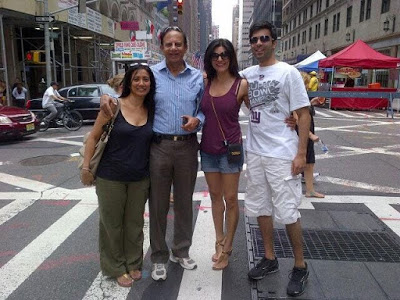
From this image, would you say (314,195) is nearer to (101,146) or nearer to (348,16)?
Result: (101,146)

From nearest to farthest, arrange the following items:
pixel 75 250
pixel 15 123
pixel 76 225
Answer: pixel 75 250 < pixel 76 225 < pixel 15 123

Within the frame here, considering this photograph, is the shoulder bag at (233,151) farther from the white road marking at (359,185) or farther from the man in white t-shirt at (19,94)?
the man in white t-shirt at (19,94)

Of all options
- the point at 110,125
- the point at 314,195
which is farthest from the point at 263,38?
the point at 314,195

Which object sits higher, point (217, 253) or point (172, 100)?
point (172, 100)

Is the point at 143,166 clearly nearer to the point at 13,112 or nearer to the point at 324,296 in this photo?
the point at 324,296

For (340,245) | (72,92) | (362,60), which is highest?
(362,60)

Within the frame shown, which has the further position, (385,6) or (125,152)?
(385,6)

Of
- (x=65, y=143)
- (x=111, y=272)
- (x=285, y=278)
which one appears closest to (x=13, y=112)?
(x=65, y=143)

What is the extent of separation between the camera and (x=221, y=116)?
3.16 meters

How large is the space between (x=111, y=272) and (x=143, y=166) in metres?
0.98

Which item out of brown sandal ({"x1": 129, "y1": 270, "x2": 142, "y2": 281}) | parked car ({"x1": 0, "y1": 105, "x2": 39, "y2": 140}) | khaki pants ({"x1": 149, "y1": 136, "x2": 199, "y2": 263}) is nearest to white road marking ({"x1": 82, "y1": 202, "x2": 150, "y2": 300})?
brown sandal ({"x1": 129, "y1": 270, "x2": 142, "y2": 281})

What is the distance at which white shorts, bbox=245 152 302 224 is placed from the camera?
302 cm

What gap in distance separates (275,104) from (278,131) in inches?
8.4

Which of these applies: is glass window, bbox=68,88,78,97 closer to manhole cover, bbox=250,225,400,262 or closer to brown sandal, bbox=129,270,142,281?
manhole cover, bbox=250,225,400,262
